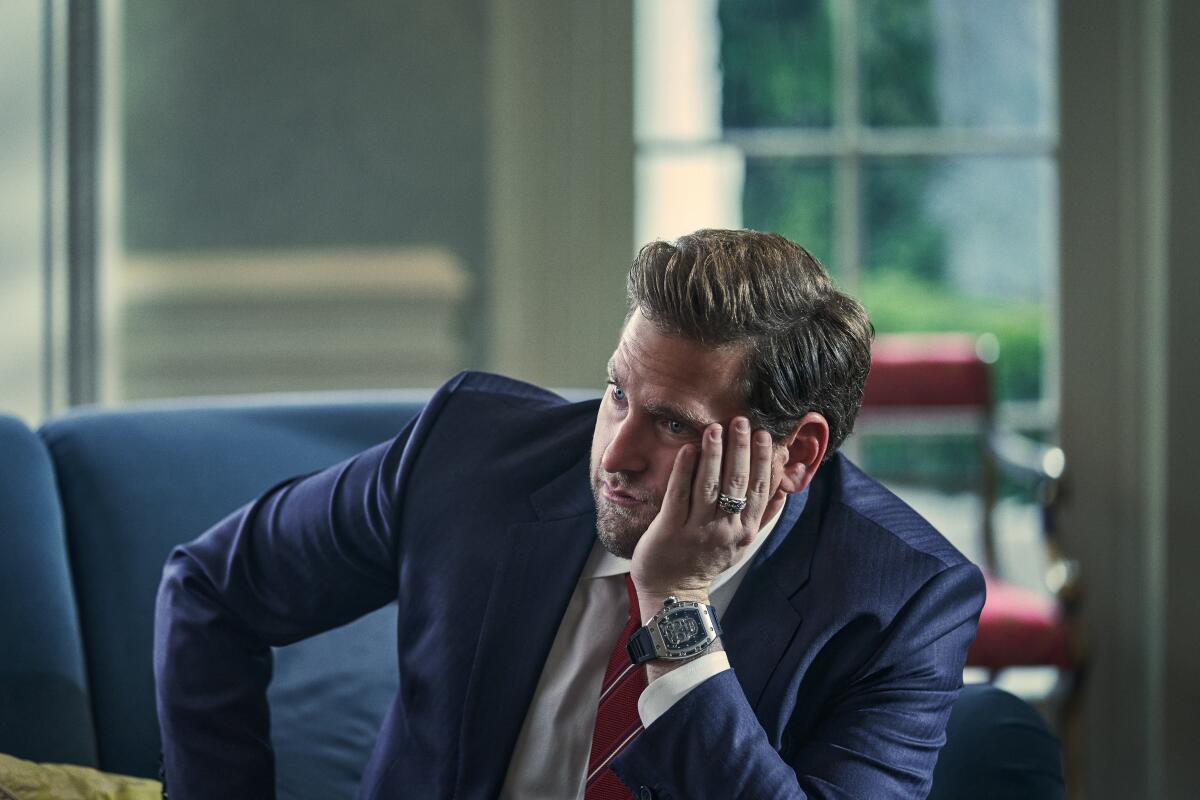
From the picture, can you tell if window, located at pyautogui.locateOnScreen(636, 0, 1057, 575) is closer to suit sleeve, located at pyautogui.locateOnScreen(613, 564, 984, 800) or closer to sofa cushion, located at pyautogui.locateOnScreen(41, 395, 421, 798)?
sofa cushion, located at pyautogui.locateOnScreen(41, 395, 421, 798)

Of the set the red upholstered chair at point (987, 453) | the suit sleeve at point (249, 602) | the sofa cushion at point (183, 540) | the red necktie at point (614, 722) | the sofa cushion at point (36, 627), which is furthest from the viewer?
the red upholstered chair at point (987, 453)

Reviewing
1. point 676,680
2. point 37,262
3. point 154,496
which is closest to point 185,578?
point 154,496

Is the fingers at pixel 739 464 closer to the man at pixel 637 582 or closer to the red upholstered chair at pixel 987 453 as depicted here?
Answer: the man at pixel 637 582

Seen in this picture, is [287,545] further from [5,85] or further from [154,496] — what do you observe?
[5,85]

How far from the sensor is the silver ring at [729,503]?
1.21 meters

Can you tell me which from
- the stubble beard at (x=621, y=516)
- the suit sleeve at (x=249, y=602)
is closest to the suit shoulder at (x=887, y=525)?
the stubble beard at (x=621, y=516)

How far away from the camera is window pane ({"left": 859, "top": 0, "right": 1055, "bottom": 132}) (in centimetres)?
325

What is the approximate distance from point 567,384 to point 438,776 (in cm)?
187

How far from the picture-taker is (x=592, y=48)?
3123 mm

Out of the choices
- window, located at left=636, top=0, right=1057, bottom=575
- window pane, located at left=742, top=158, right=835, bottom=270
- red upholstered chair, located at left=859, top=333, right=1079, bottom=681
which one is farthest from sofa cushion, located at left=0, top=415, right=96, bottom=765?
window pane, located at left=742, top=158, right=835, bottom=270

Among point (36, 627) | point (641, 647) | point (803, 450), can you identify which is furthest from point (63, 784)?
point (803, 450)

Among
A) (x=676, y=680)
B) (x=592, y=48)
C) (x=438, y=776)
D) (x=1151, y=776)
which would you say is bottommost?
(x=1151, y=776)

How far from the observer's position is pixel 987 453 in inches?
123

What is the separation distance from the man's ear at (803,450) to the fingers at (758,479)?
57mm
